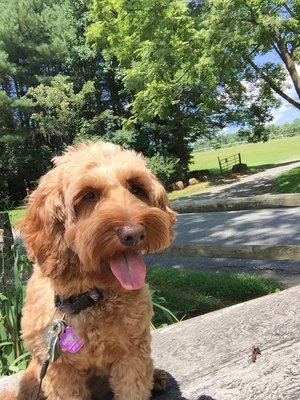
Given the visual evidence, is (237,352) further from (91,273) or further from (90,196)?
(90,196)

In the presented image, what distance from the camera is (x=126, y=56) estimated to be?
17.5 metres

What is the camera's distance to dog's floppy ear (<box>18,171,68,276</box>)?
66.2 inches

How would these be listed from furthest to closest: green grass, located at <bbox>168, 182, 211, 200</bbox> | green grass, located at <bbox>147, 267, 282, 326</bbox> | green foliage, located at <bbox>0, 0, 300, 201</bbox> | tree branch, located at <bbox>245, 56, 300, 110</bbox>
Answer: green grass, located at <bbox>168, 182, 211, 200</bbox> → tree branch, located at <bbox>245, 56, 300, 110</bbox> → green foliage, located at <bbox>0, 0, 300, 201</bbox> → green grass, located at <bbox>147, 267, 282, 326</bbox>

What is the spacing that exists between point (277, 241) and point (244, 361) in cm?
780

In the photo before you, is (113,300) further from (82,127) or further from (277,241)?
(82,127)

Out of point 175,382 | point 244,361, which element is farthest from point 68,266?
point 244,361

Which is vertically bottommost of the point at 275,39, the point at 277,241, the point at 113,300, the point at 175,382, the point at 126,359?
the point at 277,241

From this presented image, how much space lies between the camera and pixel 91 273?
1.64 metres

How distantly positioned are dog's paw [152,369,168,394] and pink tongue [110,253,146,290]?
2.06ft

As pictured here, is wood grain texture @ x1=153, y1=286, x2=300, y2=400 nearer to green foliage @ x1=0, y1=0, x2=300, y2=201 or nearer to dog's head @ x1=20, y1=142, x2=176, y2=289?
dog's head @ x1=20, y1=142, x2=176, y2=289

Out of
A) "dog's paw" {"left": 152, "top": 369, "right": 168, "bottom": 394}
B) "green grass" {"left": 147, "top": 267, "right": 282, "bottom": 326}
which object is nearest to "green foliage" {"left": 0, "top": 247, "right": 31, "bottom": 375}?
"dog's paw" {"left": 152, "top": 369, "right": 168, "bottom": 394}

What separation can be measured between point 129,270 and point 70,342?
34 centimetres

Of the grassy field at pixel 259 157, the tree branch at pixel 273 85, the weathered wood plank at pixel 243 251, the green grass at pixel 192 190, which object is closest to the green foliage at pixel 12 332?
the weathered wood plank at pixel 243 251

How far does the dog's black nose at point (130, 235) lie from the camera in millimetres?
1533
